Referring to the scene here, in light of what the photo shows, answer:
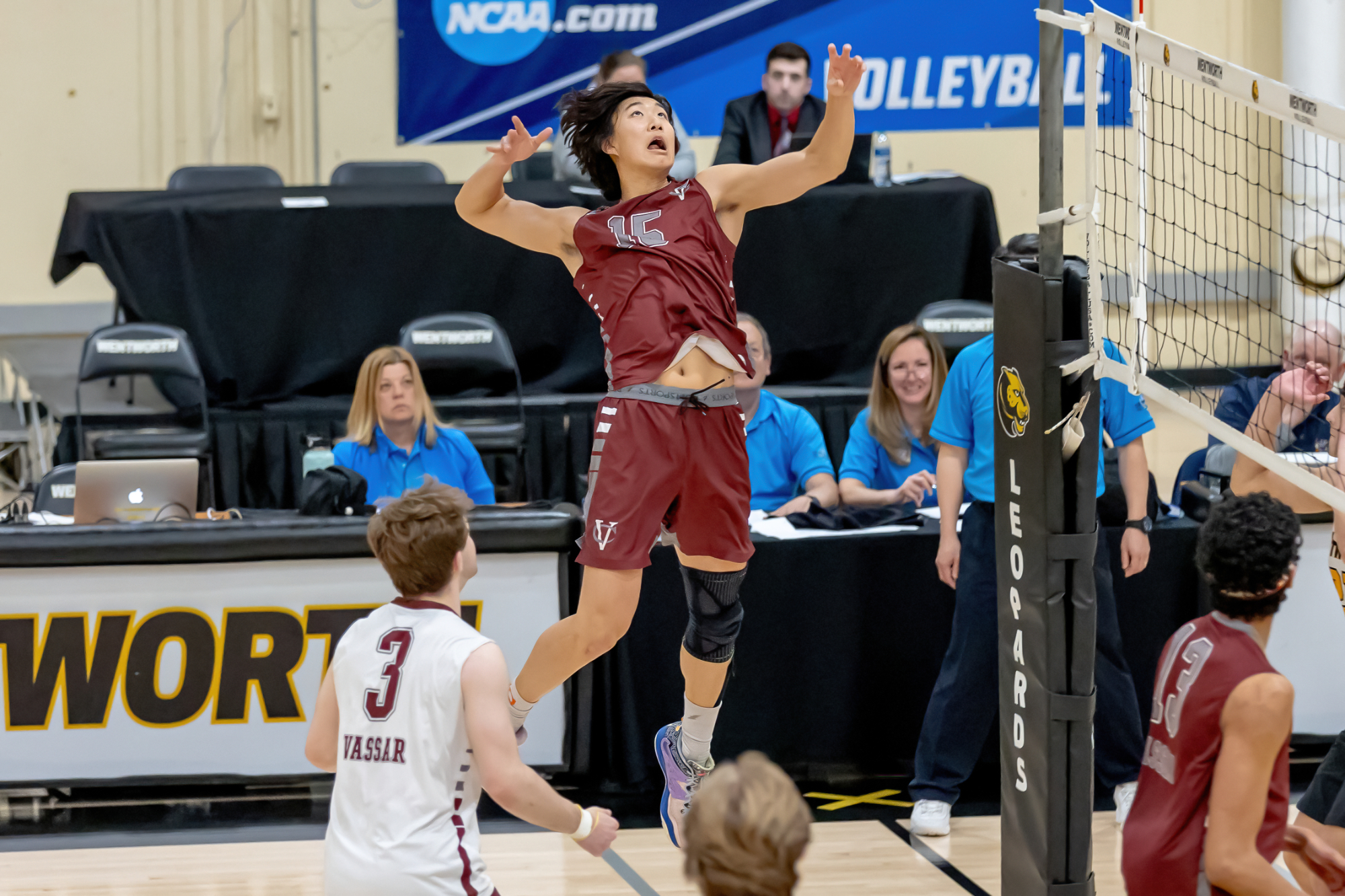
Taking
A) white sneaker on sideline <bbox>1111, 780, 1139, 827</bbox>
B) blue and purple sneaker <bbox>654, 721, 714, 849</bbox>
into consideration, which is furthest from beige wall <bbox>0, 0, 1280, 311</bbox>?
blue and purple sneaker <bbox>654, 721, 714, 849</bbox>

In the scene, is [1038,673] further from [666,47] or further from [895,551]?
[666,47]

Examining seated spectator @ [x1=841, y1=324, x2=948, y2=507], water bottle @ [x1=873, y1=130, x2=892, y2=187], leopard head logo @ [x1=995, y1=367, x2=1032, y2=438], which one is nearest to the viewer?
leopard head logo @ [x1=995, y1=367, x2=1032, y2=438]

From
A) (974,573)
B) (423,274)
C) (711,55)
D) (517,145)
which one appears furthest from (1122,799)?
(711,55)

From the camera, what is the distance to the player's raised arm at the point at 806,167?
3484mm

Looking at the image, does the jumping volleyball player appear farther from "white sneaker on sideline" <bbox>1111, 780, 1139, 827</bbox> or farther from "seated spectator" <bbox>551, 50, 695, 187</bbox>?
"seated spectator" <bbox>551, 50, 695, 187</bbox>

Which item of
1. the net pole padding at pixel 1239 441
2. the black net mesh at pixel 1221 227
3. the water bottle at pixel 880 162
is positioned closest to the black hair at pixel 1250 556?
the net pole padding at pixel 1239 441

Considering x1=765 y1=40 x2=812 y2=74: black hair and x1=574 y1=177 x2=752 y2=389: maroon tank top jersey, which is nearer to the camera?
x1=574 y1=177 x2=752 y2=389: maroon tank top jersey

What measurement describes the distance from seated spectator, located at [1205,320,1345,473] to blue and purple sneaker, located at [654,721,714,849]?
257cm

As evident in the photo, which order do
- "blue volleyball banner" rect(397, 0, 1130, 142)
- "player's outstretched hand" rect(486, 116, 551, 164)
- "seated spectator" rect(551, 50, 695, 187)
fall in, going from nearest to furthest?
"player's outstretched hand" rect(486, 116, 551, 164)
"seated spectator" rect(551, 50, 695, 187)
"blue volleyball banner" rect(397, 0, 1130, 142)

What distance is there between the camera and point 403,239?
7.50 m

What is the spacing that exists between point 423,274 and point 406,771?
5.35 metres

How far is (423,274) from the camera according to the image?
7566mm

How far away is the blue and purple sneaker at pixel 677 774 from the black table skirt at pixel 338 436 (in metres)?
2.98

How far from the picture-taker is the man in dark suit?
788 centimetres
